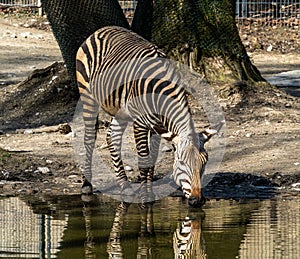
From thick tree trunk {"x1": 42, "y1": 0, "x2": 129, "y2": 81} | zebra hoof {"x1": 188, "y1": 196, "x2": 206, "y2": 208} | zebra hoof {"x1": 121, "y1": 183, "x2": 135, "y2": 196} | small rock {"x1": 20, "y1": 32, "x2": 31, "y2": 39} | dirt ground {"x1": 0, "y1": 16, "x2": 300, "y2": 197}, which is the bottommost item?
small rock {"x1": 20, "y1": 32, "x2": 31, "y2": 39}

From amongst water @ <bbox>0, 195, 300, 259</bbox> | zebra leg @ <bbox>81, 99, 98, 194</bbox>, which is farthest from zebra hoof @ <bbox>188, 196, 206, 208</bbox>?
zebra leg @ <bbox>81, 99, 98, 194</bbox>

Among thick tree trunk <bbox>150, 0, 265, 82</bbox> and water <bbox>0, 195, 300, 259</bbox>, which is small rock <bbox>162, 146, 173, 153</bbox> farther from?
thick tree trunk <bbox>150, 0, 265, 82</bbox>

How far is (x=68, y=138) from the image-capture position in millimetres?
12414

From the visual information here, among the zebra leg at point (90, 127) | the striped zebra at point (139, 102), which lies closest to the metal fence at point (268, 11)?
the striped zebra at point (139, 102)

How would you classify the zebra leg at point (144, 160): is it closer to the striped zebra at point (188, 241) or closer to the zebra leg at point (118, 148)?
the zebra leg at point (118, 148)

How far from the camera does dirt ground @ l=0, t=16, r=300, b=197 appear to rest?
10270 mm

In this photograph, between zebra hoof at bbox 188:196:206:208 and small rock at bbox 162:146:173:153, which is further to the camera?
A: small rock at bbox 162:146:173:153

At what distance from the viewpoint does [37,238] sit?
25.5 ft

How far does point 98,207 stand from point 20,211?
30.5 inches

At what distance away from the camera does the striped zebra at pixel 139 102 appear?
8812mm

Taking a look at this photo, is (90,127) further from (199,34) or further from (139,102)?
(199,34)

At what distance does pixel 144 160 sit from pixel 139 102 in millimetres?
610

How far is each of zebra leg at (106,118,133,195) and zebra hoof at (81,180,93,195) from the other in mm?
360

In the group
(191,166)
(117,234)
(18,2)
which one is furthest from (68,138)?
(18,2)
